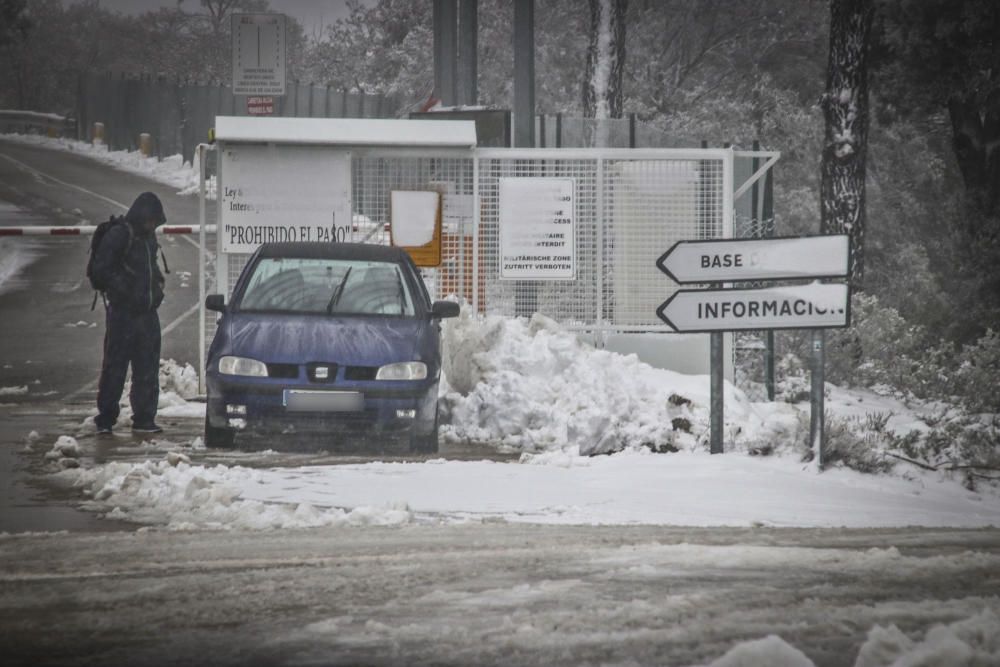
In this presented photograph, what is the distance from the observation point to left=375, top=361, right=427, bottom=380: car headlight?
1149 cm

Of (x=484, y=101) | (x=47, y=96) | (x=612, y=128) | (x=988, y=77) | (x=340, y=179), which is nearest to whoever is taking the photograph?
(x=340, y=179)

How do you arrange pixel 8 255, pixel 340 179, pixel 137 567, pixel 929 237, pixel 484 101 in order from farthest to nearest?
pixel 484 101
pixel 929 237
pixel 8 255
pixel 340 179
pixel 137 567

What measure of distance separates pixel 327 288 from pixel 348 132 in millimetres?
3048

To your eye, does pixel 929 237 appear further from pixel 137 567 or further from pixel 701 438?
pixel 137 567

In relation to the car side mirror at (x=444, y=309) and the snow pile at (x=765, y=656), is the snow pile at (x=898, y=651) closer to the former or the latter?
the snow pile at (x=765, y=656)

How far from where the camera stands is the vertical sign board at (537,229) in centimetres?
1549

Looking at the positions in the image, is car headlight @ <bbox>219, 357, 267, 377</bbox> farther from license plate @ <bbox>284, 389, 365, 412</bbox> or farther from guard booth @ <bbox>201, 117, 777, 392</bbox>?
guard booth @ <bbox>201, 117, 777, 392</bbox>

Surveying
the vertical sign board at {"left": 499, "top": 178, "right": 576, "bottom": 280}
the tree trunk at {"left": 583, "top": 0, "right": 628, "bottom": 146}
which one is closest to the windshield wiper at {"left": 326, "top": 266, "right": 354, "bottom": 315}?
the vertical sign board at {"left": 499, "top": 178, "right": 576, "bottom": 280}

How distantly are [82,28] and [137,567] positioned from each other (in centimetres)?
9014

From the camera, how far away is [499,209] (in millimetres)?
15562

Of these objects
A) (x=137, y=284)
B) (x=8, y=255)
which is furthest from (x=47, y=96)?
(x=137, y=284)

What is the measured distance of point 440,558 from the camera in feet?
24.7

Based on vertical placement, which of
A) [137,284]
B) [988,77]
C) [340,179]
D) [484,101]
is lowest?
[137,284]

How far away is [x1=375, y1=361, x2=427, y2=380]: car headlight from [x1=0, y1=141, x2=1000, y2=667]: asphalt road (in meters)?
2.53
